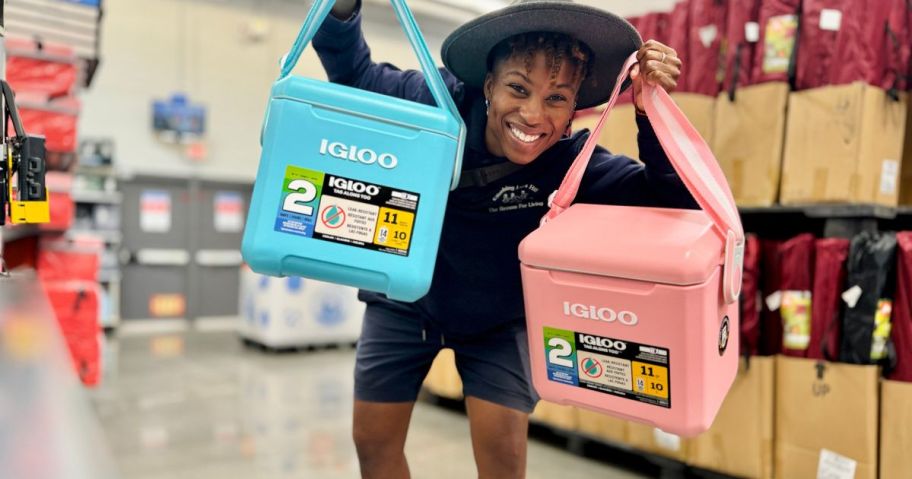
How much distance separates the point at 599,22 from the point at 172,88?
805 centimetres

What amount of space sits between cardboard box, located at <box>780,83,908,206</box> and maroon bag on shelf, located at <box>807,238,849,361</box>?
0.64 ft

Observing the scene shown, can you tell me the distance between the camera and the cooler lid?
0.88m

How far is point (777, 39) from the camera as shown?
262 centimetres

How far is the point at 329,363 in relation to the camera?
18.8ft

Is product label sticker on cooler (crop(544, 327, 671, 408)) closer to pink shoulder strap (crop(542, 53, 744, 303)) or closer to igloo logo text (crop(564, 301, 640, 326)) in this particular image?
igloo logo text (crop(564, 301, 640, 326))

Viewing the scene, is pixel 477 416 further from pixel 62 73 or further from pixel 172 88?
pixel 172 88

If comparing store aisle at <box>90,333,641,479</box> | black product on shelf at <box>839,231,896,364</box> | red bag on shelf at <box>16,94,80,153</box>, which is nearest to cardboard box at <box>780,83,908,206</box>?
black product on shelf at <box>839,231,896,364</box>

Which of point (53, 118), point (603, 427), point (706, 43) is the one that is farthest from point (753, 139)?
point (53, 118)

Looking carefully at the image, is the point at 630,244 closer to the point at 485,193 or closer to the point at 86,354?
the point at 485,193

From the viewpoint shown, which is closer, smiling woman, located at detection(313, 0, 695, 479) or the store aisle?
smiling woman, located at detection(313, 0, 695, 479)

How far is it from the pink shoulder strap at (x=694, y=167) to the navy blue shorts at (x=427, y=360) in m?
0.52

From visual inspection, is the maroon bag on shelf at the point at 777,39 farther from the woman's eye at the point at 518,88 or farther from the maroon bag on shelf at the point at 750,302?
the woman's eye at the point at 518,88

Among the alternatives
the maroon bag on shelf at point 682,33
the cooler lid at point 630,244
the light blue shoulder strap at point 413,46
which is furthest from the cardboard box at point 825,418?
the light blue shoulder strap at point 413,46

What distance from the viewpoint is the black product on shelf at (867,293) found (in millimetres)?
2373
